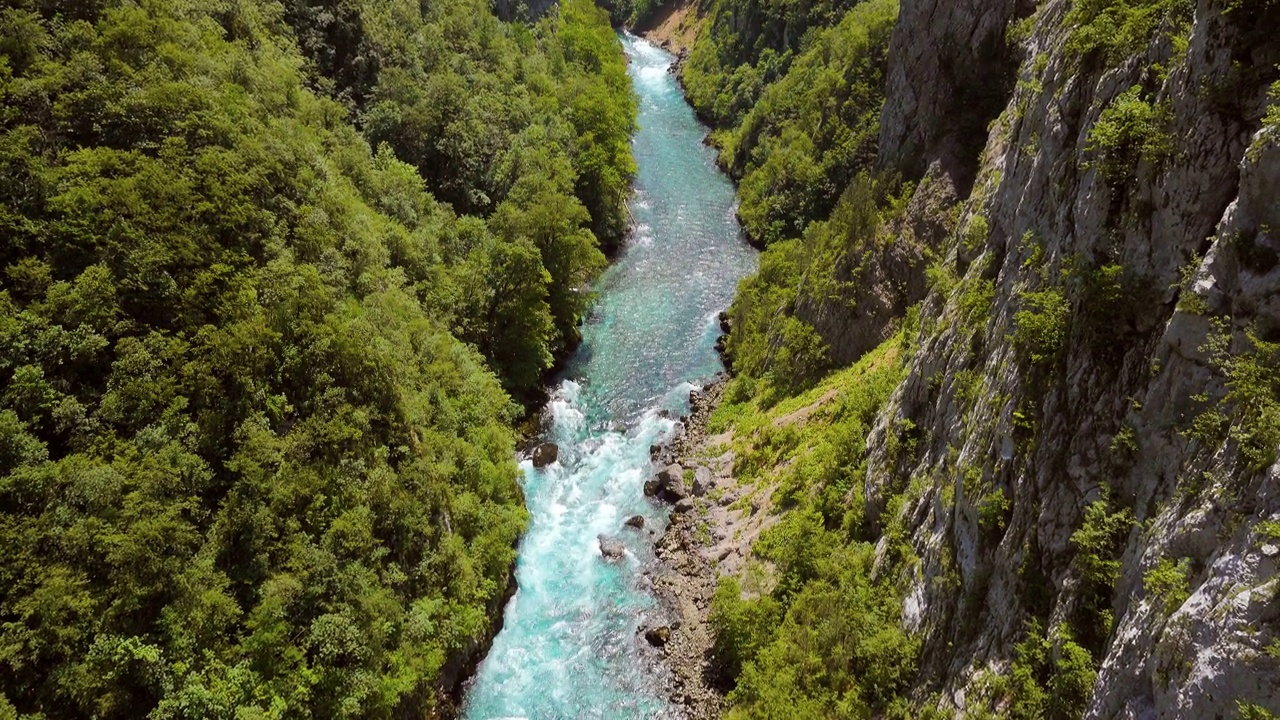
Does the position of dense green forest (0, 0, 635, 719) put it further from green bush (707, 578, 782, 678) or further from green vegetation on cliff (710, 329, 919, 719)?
green vegetation on cliff (710, 329, 919, 719)

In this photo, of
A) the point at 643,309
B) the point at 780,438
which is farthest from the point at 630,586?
the point at 643,309

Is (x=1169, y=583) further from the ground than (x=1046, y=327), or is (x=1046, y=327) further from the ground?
(x=1046, y=327)

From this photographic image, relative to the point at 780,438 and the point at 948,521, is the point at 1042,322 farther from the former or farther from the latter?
the point at 780,438

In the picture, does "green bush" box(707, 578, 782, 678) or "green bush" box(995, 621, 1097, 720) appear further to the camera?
"green bush" box(707, 578, 782, 678)

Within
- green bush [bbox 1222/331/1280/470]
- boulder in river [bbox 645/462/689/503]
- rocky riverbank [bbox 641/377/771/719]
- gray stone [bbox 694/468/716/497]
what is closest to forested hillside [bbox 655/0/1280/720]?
green bush [bbox 1222/331/1280/470]

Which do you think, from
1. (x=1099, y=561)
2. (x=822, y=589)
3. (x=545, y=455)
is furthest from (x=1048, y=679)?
(x=545, y=455)

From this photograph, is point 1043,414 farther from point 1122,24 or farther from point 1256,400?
point 1122,24
